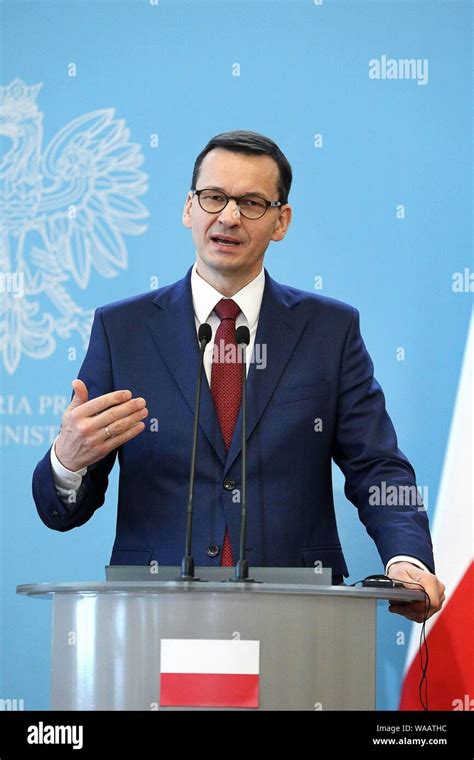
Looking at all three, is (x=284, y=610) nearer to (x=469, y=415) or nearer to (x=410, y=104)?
(x=469, y=415)

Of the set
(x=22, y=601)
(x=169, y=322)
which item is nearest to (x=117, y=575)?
(x=169, y=322)

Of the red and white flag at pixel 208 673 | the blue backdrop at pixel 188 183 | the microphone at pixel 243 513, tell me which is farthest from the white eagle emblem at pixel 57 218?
→ the red and white flag at pixel 208 673

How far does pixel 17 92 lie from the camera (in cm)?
408

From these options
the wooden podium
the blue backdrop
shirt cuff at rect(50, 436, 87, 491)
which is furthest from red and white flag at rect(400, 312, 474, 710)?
the wooden podium

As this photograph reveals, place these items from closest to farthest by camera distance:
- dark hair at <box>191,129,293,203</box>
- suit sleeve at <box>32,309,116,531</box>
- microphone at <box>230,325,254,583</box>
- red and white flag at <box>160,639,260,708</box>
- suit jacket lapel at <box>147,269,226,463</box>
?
red and white flag at <box>160,639,260,708</box>, microphone at <box>230,325,254,583</box>, suit sleeve at <box>32,309,116,531</box>, suit jacket lapel at <box>147,269,226,463</box>, dark hair at <box>191,129,293,203</box>

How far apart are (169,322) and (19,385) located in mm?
880

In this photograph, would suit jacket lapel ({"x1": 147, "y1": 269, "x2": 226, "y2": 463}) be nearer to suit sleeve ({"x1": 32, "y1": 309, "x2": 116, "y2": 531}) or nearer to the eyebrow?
suit sleeve ({"x1": 32, "y1": 309, "x2": 116, "y2": 531})

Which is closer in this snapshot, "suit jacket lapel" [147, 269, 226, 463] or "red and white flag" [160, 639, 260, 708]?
"red and white flag" [160, 639, 260, 708]

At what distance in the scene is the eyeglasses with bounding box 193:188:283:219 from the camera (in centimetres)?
328

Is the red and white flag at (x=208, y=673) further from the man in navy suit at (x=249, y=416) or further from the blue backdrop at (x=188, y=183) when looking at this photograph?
the blue backdrop at (x=188, y=183)

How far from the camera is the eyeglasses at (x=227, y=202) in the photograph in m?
3.28

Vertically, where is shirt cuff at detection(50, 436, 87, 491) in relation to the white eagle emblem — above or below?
below

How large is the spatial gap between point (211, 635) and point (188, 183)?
217 cm

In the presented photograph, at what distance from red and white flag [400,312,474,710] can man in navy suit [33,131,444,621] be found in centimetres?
69
